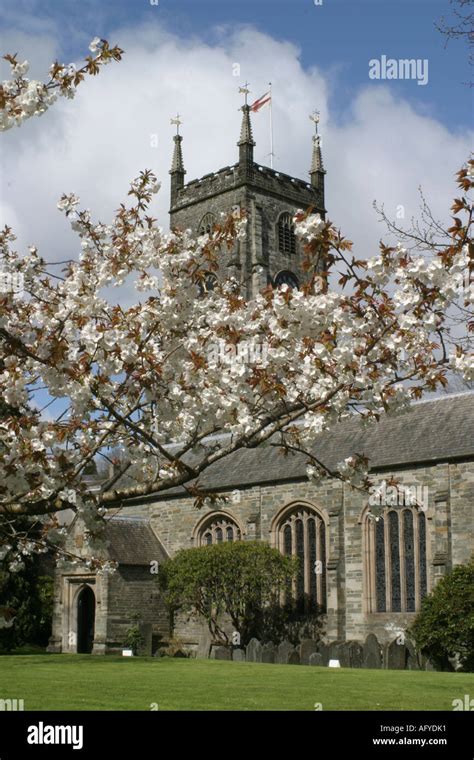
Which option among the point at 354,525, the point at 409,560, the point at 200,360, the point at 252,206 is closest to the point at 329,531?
the point at 354,525

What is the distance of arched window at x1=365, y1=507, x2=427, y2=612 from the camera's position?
2702 cm

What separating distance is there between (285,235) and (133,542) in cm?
2845

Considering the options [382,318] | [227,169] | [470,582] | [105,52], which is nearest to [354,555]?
[470,582]

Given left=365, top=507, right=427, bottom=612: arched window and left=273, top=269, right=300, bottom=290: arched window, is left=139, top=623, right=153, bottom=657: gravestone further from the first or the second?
left=273, top=269, right=300, bottom=290: arched window

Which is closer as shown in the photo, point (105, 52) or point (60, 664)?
point (105, 52)

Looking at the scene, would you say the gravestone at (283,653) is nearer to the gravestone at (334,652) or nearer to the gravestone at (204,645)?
the gravestone at (334,652)

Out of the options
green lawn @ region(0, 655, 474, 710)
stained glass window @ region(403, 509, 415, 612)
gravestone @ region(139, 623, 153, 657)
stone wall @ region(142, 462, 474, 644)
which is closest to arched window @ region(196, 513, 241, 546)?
stone wall @ region(142, 462, 474, 644)

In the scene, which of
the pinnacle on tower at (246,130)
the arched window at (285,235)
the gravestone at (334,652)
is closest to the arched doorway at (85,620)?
the gravestone at (334,652)

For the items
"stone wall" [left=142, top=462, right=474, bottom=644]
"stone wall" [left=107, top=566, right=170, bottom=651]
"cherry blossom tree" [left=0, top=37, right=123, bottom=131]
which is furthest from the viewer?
"stone wall" [left=107, top=566, right=170, bottom=651]

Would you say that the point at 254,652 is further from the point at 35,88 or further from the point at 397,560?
the point at 35,88

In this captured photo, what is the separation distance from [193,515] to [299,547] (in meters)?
5.08

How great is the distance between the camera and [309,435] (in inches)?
361
